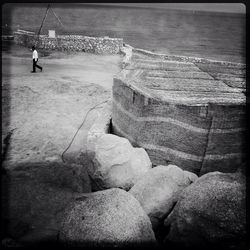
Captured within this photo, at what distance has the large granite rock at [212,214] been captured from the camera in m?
2.70

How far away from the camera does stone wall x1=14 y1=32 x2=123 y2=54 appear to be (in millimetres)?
16750

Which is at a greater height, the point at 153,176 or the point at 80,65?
the point at 80,65

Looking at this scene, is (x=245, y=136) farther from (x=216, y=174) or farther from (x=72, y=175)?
(x=72, y=175)

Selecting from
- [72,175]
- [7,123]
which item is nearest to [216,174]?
[72,175]

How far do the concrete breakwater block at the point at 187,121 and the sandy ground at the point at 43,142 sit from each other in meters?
1.29

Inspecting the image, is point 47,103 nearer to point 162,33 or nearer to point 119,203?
point 119,203

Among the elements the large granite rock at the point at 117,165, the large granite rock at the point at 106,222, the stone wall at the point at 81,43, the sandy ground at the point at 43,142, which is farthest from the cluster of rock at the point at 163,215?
the stone wall at the point at 81,43

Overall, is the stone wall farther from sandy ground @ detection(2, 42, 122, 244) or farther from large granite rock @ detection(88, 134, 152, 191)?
large granite rock @ detection(88, 134, 152, 191)

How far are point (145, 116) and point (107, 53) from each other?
1301cm

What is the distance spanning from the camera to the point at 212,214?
2799 millimetres

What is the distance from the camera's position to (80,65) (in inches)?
512

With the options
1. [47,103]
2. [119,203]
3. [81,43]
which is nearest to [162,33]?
[81,43]

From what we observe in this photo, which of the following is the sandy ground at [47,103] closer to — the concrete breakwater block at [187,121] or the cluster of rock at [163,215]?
the concrete breakwater block at [187,121]

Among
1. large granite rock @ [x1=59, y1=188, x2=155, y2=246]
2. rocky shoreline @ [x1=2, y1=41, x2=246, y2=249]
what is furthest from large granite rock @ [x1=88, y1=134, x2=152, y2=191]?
large granite rock @ [x1=59, y1=188, x2=155, y2=246]
